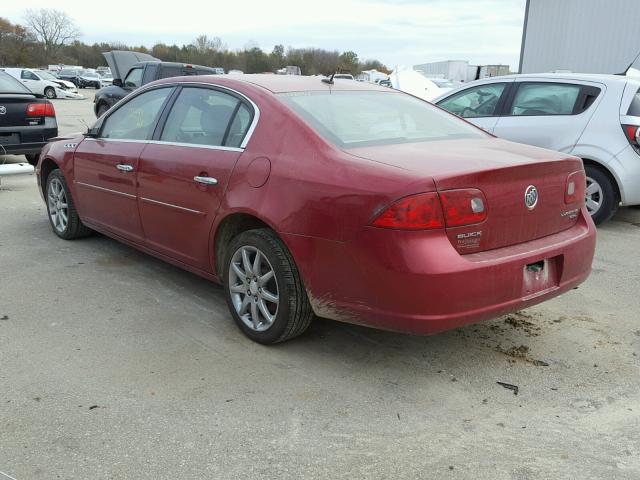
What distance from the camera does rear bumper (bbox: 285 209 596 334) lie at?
2768mm

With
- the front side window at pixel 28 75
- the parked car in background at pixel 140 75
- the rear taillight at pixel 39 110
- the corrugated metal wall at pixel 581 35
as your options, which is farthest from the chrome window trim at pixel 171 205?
the front side window at pixel 28 75

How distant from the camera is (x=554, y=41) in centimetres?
1833

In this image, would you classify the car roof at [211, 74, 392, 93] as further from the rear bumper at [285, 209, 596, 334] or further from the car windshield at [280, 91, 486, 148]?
the rear bumper at [285, 209, 596, 334]

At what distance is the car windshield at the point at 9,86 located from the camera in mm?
8953

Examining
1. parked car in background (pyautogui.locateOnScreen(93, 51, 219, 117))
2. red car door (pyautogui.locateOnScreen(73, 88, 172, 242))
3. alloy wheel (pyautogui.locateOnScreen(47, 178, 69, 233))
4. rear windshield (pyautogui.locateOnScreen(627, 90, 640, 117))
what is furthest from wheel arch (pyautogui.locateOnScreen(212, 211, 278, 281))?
parked car in background (pyautogui.locateOnScreen(93, 51, 219, 117))

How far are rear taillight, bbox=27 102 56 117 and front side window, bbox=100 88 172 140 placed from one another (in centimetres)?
436

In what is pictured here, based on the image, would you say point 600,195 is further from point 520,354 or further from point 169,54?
point 169,54

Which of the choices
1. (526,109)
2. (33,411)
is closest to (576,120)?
(526,109)

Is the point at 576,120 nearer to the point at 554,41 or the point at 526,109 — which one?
the point at 526,109

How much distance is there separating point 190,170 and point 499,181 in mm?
1883

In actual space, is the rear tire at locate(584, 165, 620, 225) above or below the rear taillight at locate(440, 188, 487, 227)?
below

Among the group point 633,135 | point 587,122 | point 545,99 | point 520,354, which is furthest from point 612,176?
point 520,354

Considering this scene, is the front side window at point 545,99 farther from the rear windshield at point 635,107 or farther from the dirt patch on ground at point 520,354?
the dirt patch on ground at point 520,354

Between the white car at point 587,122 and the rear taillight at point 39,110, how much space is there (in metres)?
6.00
